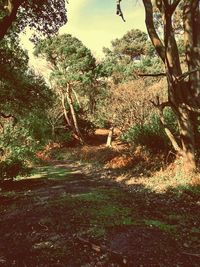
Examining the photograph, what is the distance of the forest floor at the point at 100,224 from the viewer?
6.93 m

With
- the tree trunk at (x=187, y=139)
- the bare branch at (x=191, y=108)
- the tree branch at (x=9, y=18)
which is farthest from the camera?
the tree trunk at (x=187, y=139)

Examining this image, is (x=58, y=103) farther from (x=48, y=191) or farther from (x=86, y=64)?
(x=48, y=191)

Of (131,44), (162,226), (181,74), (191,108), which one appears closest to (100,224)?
(162,226)

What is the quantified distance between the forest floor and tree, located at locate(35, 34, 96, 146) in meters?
23.3

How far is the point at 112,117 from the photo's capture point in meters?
33.9

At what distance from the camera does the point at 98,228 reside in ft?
27.9

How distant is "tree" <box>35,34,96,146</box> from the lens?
126 feet

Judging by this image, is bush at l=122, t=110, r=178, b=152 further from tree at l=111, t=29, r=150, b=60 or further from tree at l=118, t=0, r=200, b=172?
tree at l=111, t=29, r=150, b=60

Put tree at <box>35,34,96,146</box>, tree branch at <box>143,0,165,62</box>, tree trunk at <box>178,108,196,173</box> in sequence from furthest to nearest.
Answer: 1. tree at <box>35,34,96,146</box>
2. tree branch at <box>143,0,165,62</box>
3. tree trunk at <box>178,108,196,173</box>

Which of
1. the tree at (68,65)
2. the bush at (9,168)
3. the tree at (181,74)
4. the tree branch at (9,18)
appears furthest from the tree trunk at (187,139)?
the tree at (68,65)

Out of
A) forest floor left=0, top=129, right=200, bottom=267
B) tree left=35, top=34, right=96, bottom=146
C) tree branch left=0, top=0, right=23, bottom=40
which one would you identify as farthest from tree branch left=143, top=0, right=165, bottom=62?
tree left=35, top=34, right=96, bottom=146

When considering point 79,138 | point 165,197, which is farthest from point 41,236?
point 79,138

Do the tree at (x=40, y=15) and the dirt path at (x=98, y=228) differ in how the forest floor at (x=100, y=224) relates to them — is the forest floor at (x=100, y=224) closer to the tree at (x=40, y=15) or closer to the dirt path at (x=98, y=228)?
the dirt path at (x=98, y=228)

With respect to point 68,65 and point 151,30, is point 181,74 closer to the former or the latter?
point 151,30
